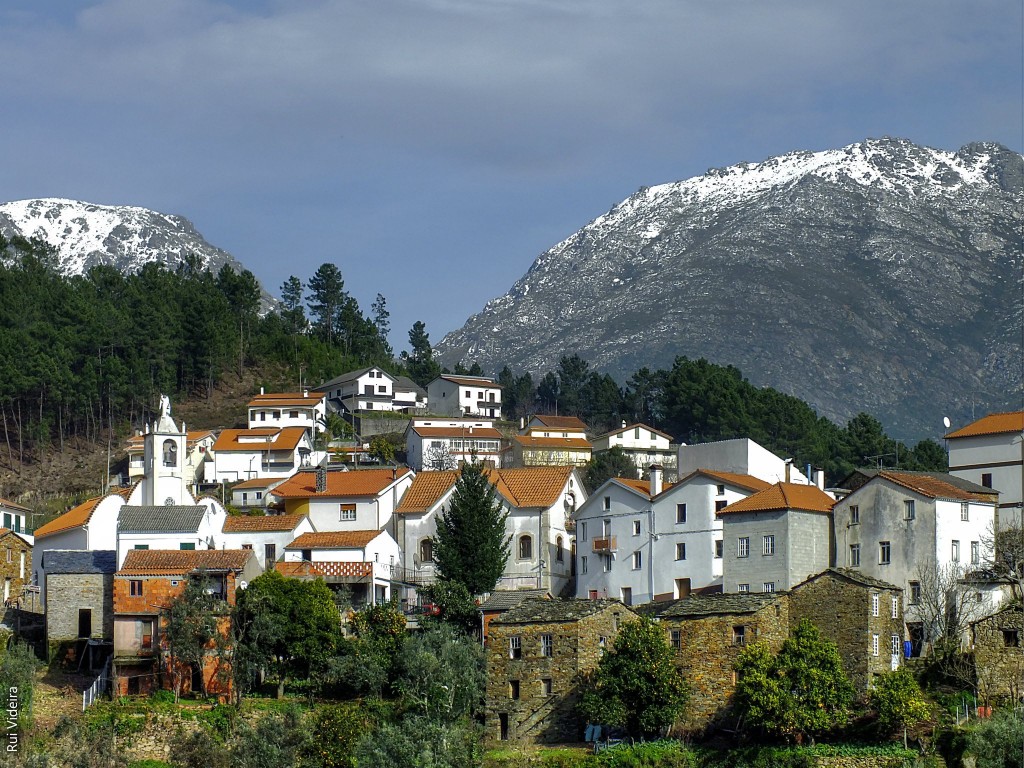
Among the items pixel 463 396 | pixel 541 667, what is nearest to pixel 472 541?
pixel 541 667

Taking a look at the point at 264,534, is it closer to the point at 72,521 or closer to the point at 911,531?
the point at 72,521

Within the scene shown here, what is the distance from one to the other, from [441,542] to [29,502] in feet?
178

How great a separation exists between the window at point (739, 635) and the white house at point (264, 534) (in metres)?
29.8

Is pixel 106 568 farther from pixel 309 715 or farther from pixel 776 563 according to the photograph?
pixel 776 563

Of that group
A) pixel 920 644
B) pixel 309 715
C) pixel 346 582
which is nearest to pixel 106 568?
pixel 346 582

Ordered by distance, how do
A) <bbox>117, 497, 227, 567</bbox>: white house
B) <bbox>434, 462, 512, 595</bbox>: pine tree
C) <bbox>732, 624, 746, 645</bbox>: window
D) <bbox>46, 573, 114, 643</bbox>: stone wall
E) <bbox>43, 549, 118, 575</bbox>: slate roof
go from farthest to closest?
<bbox>434, 462, 512, 595</bbox>: pine tree < <bbox>117, 497, 227, 567</bbox>: white house < <bbox>43, 549, 118, 575</bbox>: slate roof < <bbox>46, 573, 114, 643</bbox>: stone wall < <bbox>732, 624, 746, 645</bbox>: window

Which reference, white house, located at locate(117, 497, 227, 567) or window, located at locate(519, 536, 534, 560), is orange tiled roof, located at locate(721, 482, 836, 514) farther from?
white house, located at locate(117, 497, 227, 567)

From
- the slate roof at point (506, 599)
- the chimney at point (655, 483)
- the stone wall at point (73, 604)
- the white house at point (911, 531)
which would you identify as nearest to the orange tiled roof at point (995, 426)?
the white house at point (911, 531)

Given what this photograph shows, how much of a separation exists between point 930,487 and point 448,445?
192ft

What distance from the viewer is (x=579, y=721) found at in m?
63.2

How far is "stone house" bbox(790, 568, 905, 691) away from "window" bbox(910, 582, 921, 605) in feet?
14.4

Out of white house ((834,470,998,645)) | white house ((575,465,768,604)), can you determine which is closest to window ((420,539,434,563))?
white house ((575,465,768,604))

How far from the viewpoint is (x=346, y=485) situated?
9256 centimetres

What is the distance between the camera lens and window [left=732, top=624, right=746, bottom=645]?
63.0 m
